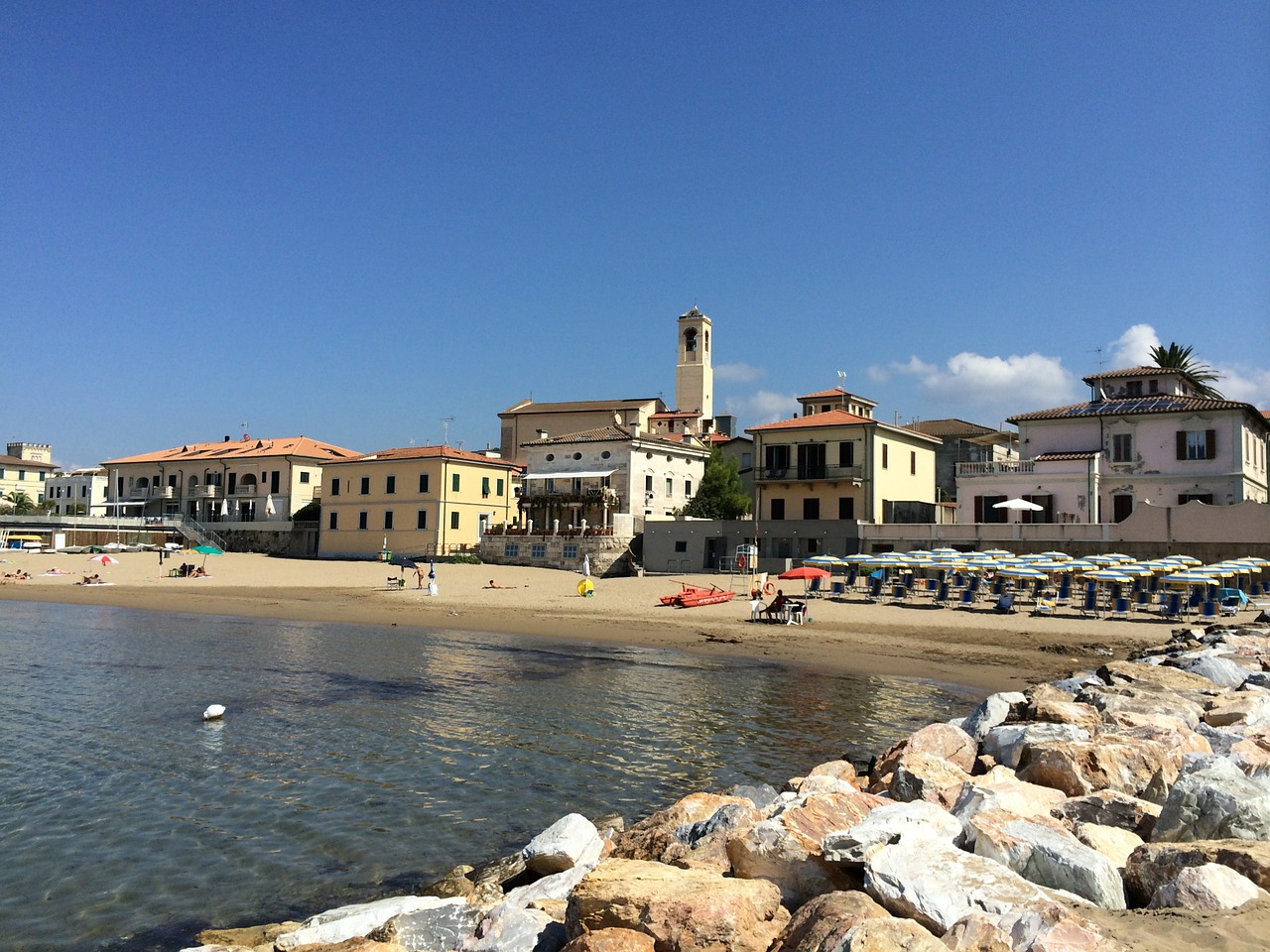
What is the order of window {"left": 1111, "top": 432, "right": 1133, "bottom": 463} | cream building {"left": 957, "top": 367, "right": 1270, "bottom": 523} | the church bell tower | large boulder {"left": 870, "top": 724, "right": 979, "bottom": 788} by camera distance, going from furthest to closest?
1. the church bell tower
2. window {"left": 1111, "top": 432, "right": 1133, "bottom": 463}
3. cream building {"left": 957, "top": 367, "right": 1270, "bottom": 523}
4. large boulder {"left": 870, "top": 724, "right": 979, "bottom": 788}

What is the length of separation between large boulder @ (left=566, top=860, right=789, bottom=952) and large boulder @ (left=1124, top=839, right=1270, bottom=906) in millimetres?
2073

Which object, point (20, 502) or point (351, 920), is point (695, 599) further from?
point (20, 502)

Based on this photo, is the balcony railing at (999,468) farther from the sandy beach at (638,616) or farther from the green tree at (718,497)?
the green tree at (718,497)

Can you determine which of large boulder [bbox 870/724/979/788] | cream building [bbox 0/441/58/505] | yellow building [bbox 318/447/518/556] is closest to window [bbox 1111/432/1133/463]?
yellow building [bbox 318/447/518/556]

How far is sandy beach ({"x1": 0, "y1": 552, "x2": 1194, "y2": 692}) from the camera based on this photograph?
969 inches

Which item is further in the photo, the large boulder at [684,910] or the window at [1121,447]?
the window at [1121,447]

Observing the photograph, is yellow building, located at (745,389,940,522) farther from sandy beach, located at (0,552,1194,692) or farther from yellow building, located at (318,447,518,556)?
yellow building, located at (318,447,518,556)

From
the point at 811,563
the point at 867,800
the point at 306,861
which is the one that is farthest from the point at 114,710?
the point at 811,563

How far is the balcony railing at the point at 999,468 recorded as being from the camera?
1790 inches

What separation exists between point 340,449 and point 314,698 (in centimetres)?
6288

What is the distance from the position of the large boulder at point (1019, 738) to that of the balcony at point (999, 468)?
3737cm

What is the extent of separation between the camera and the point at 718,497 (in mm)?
57781

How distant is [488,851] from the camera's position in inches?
382

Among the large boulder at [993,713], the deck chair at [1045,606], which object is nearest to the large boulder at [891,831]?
the large boulder at [993,713]
